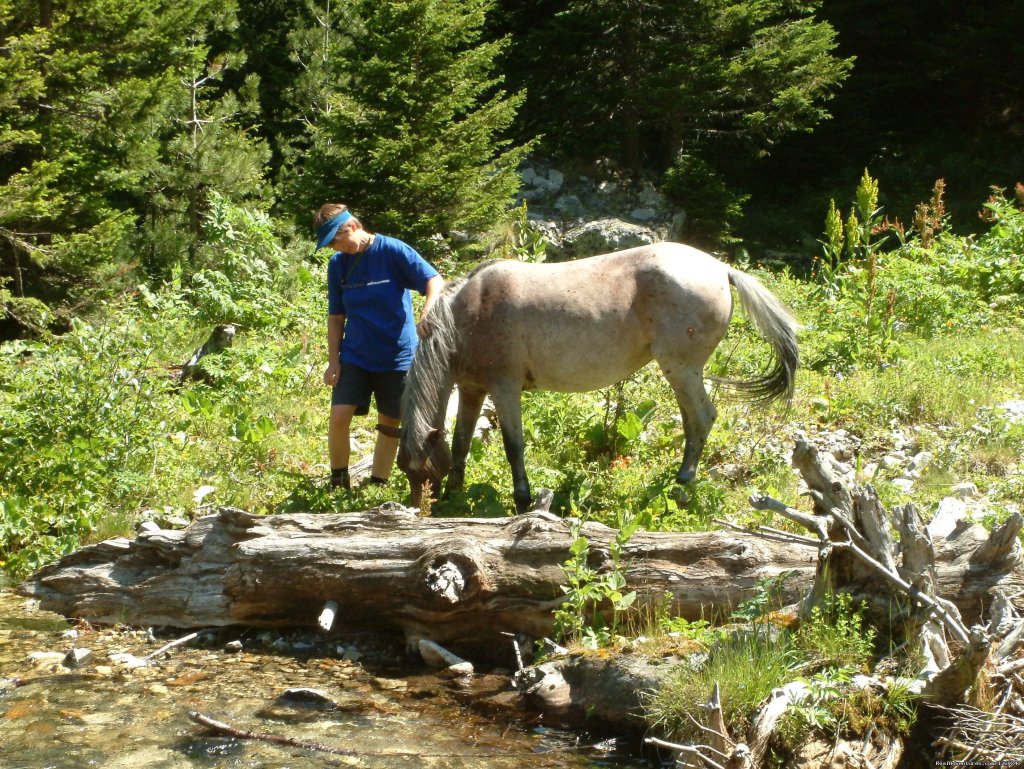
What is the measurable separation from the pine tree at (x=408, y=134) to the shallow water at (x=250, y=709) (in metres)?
6.55

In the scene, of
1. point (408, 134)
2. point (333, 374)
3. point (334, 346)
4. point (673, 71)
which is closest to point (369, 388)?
point (333, 374)

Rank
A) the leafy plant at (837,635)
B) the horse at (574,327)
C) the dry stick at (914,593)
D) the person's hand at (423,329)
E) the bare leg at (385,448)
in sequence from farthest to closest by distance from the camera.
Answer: the bare leg at (385,448) < the horse at (574,327) < the person's hand at (423,329) < the leafy plant at (837,635) < the dry stick at (914,593)

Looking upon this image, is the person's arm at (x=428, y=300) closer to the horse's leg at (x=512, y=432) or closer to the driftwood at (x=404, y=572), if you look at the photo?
the horse's leg at (x=512, y=432)

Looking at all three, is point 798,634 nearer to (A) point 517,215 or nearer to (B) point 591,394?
(B) point 591,394

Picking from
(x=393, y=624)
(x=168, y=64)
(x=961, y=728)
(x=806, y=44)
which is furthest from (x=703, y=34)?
(x=961, y=728)

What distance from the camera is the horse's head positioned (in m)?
6.20

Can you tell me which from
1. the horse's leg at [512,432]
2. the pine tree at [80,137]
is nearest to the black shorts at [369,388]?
the horse's leg at [512,432]

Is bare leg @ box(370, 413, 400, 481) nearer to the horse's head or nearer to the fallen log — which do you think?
the horse's head

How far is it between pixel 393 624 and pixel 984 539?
2979mm

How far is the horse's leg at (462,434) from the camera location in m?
6.77

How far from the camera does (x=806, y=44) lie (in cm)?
1560

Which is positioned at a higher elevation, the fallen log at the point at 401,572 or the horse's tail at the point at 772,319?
the horse's tail at the point at 772,319

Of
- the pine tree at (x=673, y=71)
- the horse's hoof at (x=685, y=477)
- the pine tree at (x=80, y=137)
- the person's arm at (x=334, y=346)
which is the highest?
the pine tree at (x=673, y=71)

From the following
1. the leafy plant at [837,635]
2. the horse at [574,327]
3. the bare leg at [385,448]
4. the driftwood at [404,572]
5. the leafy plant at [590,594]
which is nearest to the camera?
the leafy plant at [837,635]
